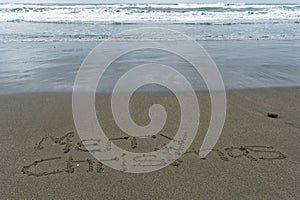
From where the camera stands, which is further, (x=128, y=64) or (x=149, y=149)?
(x=128, y=64)

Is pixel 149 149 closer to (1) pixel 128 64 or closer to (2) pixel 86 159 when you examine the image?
(2) pixel 86 159

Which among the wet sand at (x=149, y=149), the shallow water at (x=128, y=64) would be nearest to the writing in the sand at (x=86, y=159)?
the wet sand at (x=149, y=149)

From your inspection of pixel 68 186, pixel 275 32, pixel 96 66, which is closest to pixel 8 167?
pixel 68 186

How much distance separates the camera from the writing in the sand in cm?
339

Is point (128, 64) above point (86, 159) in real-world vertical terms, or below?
above

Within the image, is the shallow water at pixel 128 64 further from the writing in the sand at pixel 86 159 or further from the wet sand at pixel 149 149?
the writing in the sand at pixel 86 159

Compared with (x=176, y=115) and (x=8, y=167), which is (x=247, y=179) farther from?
(x=8, y=167)

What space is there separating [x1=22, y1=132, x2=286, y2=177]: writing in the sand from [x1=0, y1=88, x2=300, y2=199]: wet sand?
0.4 inches

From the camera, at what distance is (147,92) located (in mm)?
5926

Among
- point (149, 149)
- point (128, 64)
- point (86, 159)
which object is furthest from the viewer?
point (128, 64)

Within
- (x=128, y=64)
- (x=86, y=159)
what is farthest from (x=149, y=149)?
(x=128, y=64)

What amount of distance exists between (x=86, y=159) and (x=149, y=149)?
30.4 inches

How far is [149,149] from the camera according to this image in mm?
3840

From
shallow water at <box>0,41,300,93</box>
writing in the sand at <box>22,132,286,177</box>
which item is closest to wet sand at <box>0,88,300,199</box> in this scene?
writing in the sand at <box>22,132,286,177</box>
